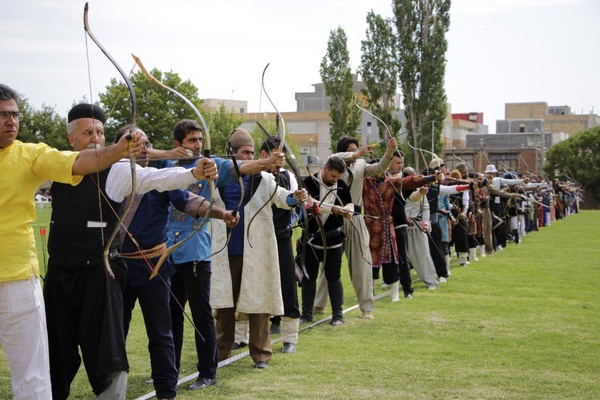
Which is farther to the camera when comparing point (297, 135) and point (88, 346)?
point (297, 135)

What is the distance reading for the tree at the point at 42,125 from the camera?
162ft

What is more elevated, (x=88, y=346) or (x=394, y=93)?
(x=394, y=93)

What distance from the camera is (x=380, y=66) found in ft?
125

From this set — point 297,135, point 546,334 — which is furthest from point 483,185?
point 297,135

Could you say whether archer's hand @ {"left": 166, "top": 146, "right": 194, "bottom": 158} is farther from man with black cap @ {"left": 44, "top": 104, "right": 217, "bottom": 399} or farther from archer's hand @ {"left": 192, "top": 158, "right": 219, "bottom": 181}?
archer's hand @ {"left": 192, "top": 158, "right": 219, "bottom": 181}

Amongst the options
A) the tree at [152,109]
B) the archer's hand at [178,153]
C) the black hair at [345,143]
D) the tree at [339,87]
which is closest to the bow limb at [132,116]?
the archer's hand at [178,153]

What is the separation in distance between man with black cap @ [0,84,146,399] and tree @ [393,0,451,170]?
32.2 m

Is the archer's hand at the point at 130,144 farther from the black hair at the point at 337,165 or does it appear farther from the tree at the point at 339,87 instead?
the tree at the point at 339,87

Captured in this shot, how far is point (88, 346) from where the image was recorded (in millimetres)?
4535

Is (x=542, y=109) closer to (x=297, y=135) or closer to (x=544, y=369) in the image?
(x=297, y=135)

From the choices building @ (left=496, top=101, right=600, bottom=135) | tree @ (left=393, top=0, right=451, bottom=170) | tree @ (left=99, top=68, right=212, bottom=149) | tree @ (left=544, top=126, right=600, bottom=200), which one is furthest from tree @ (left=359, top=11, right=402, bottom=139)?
building @ (left=496, top=101, right=600, bottom=135)

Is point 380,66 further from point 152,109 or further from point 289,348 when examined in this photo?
point 289,348

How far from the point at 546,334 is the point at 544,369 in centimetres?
174

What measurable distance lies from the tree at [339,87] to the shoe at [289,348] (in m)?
34.2
